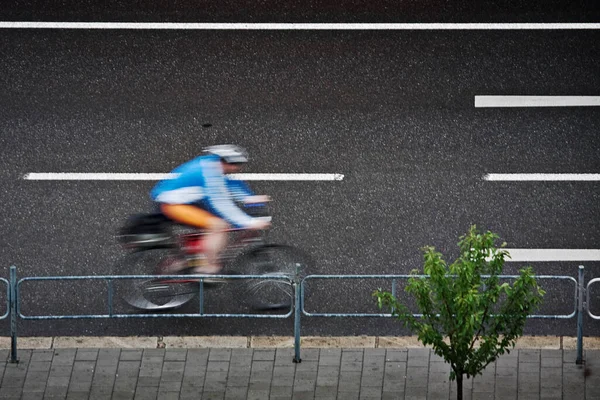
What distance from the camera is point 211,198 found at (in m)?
17.8

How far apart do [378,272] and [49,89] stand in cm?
487

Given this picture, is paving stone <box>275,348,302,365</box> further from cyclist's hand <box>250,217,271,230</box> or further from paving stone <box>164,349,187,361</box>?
cyclist's hand <box>250,217,271,230</box>

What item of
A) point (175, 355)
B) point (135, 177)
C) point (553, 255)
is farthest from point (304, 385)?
point (135, 177)

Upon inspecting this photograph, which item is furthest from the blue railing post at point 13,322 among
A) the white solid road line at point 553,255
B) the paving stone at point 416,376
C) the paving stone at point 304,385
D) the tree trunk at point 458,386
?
the white solid road line at point 553,255

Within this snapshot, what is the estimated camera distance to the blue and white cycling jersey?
17719 millimetres

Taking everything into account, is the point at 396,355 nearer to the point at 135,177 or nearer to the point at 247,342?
the point at 247,342

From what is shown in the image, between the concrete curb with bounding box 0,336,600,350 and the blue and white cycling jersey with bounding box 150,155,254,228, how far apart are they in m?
1.41

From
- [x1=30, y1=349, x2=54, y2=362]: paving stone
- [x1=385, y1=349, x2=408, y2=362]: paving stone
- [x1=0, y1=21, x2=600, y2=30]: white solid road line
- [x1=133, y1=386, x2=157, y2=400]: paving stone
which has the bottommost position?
[x1=133, y1=386, x2=157, y2=400]: paving stone

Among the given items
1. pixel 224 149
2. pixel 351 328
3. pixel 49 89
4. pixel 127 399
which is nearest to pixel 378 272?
pixel 351 328

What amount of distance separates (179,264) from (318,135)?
2.63m

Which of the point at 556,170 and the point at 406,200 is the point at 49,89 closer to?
the point at 406,200

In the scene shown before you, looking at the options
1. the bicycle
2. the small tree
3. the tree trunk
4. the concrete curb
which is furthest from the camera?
the bicycle

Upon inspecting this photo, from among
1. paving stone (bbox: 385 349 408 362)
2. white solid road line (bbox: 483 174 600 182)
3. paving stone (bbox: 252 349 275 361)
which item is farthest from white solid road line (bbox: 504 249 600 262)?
paving stone (bbox: 252 349 275 361)

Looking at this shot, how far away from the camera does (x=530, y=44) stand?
2022 centimetres
